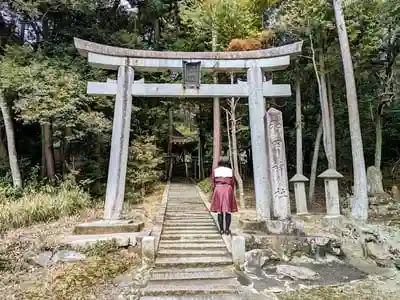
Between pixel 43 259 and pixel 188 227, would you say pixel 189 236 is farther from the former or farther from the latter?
pixel 43 259

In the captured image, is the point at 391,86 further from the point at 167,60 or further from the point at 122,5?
the point at 122,5

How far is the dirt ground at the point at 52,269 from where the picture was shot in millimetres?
4469

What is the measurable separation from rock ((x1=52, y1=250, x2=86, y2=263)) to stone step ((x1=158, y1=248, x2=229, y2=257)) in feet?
4.71

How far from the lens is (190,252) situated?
606 centimetres

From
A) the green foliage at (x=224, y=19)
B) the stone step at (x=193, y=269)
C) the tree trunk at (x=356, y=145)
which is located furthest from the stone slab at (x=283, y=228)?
the green foliage at (x=224, y=19)

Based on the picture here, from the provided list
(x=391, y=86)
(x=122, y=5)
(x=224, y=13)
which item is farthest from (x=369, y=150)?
(x=122, y=5)

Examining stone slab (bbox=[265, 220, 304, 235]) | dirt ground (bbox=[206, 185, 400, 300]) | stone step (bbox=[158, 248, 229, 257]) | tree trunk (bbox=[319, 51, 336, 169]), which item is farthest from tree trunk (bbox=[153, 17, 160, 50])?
dirt ground (bbox=[206, 185, 400, 300])

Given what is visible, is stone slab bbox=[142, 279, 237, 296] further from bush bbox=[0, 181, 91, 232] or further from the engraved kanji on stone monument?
bush bbox=[0, 181, 91, 232]

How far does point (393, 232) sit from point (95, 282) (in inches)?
311

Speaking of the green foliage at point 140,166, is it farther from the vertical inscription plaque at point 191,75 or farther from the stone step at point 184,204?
the vertical inscription plaque at point 191,75

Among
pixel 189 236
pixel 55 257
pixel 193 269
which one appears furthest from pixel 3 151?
pixel 193 269

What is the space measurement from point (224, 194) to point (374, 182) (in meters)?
8.34

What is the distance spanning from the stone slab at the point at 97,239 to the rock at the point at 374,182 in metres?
9.50

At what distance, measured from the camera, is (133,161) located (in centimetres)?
1310
